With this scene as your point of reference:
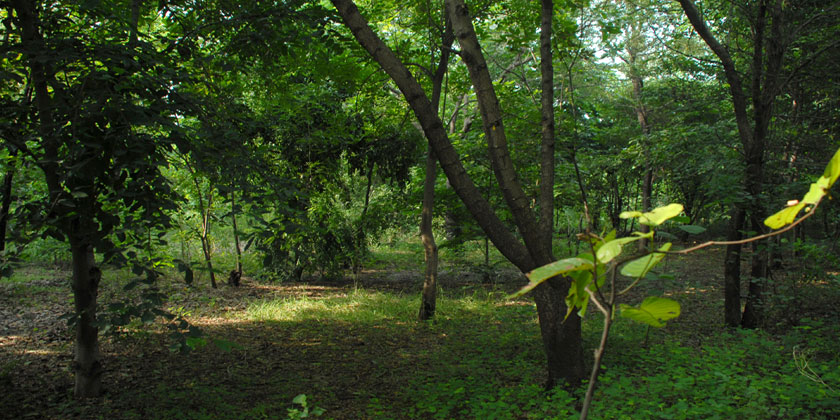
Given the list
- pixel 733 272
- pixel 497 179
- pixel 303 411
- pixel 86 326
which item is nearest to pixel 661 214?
pixel 303 411

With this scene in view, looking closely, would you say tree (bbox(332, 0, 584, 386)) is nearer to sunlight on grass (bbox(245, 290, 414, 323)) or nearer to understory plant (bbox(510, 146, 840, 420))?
understory plant (bbox(510, 146, 840, 420))

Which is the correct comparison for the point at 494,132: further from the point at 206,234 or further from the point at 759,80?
the point at 206,234

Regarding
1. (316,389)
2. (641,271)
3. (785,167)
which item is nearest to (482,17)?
(785,167)

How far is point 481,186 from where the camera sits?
784 centimetres

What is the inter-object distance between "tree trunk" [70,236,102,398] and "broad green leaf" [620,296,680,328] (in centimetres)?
342

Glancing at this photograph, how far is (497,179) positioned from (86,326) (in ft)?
9.78

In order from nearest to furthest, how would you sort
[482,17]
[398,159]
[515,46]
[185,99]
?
[185,99] → [515,46] → [482,17] → [398,159]

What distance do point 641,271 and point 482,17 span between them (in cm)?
594

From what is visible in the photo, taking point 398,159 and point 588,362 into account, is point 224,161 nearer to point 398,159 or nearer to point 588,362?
point 588,362

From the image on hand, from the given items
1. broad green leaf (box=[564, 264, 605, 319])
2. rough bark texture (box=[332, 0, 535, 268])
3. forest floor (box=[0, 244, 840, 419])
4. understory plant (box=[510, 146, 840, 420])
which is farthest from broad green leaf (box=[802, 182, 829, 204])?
rough bark texture (box=[332, 0, 535, 268])

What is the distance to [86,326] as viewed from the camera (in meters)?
3.31

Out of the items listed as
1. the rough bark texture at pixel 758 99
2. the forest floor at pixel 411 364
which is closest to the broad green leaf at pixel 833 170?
the forest floor at pixel 411 364

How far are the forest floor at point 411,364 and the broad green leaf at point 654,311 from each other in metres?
2.15

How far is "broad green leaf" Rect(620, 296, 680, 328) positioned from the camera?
0.71 meters
